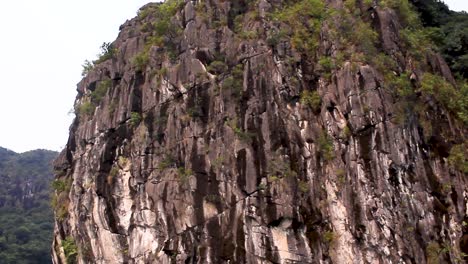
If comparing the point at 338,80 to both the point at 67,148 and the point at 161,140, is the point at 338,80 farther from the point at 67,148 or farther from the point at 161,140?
the point at 67,148

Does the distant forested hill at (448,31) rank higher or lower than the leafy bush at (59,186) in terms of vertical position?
higher

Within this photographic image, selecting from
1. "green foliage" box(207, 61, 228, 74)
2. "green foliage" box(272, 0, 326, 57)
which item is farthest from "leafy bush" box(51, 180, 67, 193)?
"green foliage" box(272, 0, 326, 57)

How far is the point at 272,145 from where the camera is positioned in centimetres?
2128

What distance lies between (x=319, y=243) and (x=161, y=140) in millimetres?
8091

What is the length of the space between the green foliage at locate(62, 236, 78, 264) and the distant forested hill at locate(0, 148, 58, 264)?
28.7 meters

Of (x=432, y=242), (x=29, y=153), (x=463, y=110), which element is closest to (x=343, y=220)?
(x=432, y=242)

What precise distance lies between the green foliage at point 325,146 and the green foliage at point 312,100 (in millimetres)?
1271

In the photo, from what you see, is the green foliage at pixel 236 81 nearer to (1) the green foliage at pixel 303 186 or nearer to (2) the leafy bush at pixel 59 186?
(1) the green foliage at pixel 303 186

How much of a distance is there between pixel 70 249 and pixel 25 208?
44.7 m

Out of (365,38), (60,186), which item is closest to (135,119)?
(60,186)

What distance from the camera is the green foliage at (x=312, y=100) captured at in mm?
22391

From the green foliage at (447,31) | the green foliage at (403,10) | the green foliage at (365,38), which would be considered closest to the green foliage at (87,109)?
the green foliage at (365,38)

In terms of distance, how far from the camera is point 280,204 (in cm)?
2002

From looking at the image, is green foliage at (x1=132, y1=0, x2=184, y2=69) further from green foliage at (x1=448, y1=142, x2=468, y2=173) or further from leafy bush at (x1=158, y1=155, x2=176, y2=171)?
green foliage at (x1=448, y1=142, x2=468, y2=173)
